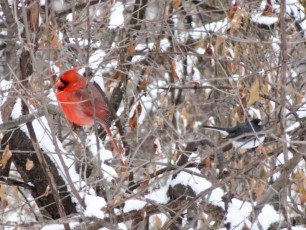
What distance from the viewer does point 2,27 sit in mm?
4680

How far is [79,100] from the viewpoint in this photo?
12.9ft

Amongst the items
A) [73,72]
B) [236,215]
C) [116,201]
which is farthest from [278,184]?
[73,72]

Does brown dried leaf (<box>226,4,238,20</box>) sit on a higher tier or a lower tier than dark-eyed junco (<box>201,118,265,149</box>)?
higher

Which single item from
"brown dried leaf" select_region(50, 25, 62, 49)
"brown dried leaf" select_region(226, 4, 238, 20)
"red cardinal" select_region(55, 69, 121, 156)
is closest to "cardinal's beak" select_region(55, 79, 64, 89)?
"red cardinal" select_region(55, 69, 121, 156)

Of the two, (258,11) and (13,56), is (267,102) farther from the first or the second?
(13,56)

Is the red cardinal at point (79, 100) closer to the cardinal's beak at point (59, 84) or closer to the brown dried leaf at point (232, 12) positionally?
the cardinal's beak at point (59, 84)

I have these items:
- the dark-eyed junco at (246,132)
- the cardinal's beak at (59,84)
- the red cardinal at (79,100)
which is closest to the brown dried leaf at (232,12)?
the dark-eyed junco at (246,132)

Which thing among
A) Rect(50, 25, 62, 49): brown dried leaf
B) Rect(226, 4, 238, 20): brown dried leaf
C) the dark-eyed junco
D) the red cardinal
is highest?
Rect(50, 25, 62, 49): brown dried leaf

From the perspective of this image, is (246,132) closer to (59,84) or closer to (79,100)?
(79,100)

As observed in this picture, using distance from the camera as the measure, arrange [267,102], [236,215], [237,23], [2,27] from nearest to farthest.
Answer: [236,215] → [237,23] → [267,102] → [2,27]

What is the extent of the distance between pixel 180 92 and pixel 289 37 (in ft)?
4.92

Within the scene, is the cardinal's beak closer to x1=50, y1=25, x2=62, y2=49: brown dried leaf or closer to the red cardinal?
the red cardinal

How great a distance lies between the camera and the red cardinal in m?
3.78

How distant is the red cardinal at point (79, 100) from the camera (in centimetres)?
378
